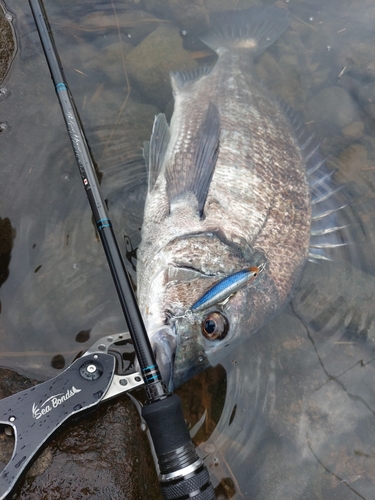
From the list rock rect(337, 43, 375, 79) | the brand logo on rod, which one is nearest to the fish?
the brand logo on rod

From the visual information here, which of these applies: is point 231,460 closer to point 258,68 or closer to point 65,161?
point 65,161

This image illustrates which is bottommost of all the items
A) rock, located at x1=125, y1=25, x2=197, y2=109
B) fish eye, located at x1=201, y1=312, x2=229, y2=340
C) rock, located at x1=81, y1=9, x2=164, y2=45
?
fish eye, located at x1=201, y1=312, x2=229, y2=340

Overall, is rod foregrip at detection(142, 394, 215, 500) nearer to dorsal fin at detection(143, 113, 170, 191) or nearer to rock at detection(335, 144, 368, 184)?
dorsal fin at detection(143, 113, 170, 191)

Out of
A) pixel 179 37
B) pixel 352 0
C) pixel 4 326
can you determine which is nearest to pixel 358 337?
pixel 4 326

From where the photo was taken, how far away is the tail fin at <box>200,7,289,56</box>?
4.39 m

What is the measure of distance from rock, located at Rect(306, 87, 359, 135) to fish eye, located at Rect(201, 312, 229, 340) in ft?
9.37

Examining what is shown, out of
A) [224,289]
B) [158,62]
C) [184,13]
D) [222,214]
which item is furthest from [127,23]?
[224,289]

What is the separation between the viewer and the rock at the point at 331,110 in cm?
433

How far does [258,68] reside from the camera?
451 cm

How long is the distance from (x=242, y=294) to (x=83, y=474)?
58.6 inches

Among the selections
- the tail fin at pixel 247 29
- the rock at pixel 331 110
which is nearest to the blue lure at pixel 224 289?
the rock at pixel 331 110

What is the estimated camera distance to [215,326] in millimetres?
2436

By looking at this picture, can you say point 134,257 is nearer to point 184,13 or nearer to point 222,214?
point 222,214

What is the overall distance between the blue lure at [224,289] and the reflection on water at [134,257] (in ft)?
2.64
